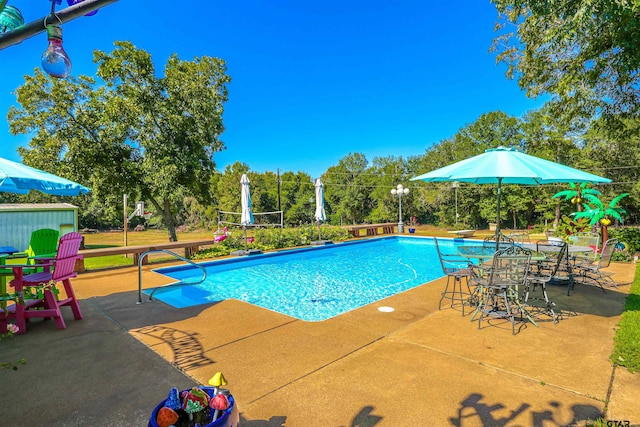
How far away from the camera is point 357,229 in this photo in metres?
17.2

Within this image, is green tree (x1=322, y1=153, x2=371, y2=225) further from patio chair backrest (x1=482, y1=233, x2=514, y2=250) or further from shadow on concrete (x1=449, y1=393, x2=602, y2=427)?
shadow on concrete (x1=449, y1=393, x2=602, y2=427)

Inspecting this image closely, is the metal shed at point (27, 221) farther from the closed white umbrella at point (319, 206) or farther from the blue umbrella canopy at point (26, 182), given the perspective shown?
the closed white umbrella at point (319, 206)

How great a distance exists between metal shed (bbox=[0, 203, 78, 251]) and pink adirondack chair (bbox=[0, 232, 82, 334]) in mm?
6695

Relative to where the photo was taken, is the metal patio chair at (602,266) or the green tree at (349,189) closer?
the metal patio chair at (602,266)

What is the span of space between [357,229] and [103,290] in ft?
40.9

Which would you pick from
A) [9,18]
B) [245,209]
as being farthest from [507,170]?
[245,209]

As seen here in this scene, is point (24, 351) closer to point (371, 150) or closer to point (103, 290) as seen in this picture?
point (103, 290)

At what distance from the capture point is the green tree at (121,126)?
1245cm

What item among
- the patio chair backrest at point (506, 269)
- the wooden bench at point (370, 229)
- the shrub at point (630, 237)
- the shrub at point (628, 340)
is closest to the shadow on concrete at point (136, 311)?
the patio chair backrest at point (506, 269)

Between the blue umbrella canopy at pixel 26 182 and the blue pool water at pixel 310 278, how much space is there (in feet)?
7.52

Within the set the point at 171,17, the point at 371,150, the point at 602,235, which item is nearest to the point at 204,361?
the point at 602,235

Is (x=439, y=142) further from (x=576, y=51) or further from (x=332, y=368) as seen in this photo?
(x=332, y=368)

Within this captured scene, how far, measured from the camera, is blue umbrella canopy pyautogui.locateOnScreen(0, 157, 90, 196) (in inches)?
151

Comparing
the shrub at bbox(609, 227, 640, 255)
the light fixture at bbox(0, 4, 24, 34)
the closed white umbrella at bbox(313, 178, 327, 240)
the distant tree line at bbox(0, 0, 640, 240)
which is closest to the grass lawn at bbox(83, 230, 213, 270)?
the distant tree line at bbox(0, 0, 640, 240)
